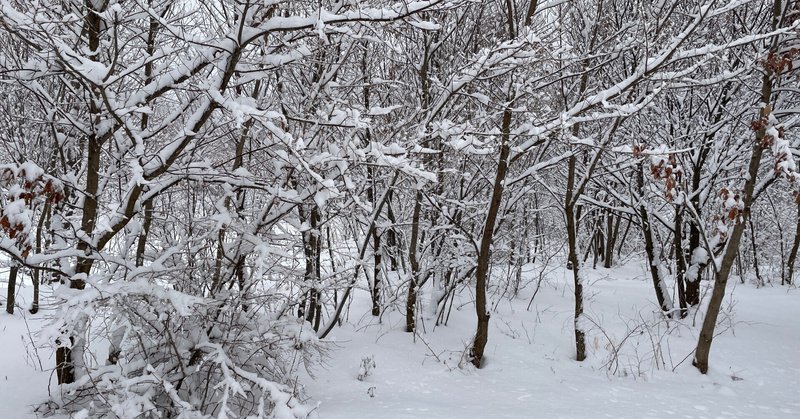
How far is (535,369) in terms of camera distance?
20.4 ft

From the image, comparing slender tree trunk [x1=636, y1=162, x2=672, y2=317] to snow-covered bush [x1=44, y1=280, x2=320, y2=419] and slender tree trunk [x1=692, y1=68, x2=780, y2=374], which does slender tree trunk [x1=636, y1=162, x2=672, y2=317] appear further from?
snow-covered bush [x1=44, y1=280, x2=320, y2=419]

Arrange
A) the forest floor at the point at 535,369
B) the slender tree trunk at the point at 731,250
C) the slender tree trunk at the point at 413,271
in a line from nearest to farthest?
the forest floor at the point at 535,369 < the slender tree trunk at the point at 731,250 < the slender tree trunk at the point at 413,271

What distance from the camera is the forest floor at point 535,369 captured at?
4816 mm

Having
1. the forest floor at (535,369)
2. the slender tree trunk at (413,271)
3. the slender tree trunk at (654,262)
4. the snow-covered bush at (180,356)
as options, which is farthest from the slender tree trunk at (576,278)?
the snow-covered bush at (180,356)

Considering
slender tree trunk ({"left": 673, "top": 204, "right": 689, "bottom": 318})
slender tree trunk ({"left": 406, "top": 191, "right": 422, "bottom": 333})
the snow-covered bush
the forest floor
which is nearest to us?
the snow-covered bush

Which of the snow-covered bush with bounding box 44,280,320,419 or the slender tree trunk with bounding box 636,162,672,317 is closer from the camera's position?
the snow-covered bush with bounding box 44,280,320,419

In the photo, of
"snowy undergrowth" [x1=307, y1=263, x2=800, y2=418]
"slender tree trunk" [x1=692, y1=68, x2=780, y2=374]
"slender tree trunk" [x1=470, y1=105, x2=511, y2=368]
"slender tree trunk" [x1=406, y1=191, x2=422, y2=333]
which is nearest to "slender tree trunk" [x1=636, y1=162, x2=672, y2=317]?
"snowy undergrowth" [x1=307, y1=263, x2=800, y2=418]

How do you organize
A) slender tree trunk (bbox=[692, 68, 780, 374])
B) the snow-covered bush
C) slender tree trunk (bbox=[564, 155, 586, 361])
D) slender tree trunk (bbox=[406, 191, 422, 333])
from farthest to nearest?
slender tree trunk (bbox=[406, 191, 422, 333]), slender tree trunk (bbox=[564, 155, 586, 361]), slender tree trunk (bbox=[692, 68, 780, 374]), the snow-covered bush

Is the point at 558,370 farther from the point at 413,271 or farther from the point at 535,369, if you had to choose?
the point at 413,271

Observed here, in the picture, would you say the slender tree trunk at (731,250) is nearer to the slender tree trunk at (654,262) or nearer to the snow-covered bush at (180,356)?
the slender tree trunk at (654,262)

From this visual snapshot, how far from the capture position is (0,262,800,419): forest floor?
4816 millimetres

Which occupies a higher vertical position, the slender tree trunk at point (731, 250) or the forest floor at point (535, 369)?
the slender tree trunk at point (731, 250)

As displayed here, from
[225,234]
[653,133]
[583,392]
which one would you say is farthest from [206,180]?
[653,133]

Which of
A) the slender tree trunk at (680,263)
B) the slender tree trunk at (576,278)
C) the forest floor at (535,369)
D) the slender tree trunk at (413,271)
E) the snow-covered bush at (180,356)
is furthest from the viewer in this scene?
the slender tree trunk at (680,263)
